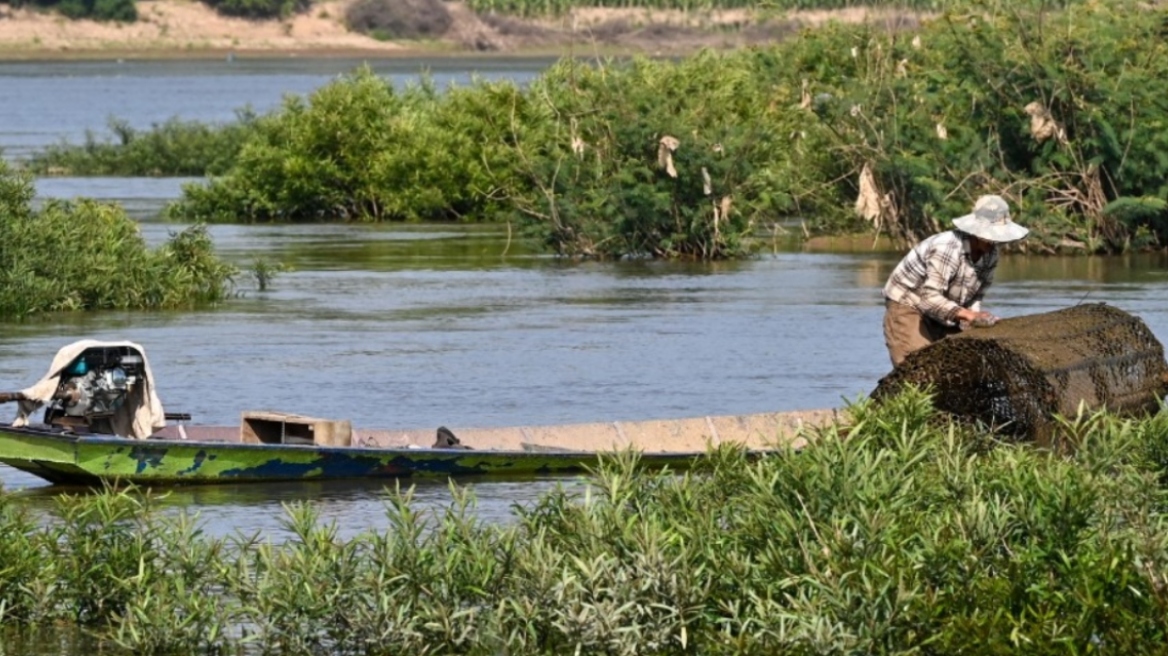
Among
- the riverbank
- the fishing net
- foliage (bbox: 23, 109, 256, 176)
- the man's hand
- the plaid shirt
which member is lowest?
the riverbank

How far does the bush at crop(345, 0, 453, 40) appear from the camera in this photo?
12800cm

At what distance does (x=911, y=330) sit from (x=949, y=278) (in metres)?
0.48

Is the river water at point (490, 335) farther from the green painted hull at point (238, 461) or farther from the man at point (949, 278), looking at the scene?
the man at point (949, 278)

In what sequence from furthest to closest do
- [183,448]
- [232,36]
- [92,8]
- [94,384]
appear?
[232,36] < [92,8] < [94,384] < [183,448]

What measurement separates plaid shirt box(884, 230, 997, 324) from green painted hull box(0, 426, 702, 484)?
1634 mm

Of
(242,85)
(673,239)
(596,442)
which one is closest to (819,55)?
(673,239)

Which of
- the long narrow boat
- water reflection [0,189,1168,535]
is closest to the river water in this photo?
water reflection [0,189,1168,535]

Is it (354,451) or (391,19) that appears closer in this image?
(354,451)

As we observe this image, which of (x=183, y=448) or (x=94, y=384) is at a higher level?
(x=94, y=384)

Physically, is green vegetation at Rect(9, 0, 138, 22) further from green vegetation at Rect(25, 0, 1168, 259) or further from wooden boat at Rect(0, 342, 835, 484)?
wooden boat at Rect(0, 342, 835, 484)

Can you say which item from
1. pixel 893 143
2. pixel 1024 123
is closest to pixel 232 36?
pixel 893 143

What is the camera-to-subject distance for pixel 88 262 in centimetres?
2548

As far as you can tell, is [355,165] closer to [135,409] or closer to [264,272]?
[264,272]

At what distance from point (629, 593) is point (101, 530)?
2574mm
